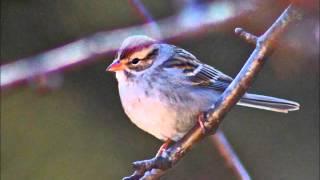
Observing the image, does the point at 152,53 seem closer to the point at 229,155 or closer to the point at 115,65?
the point at 115,65

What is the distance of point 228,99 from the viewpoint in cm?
96

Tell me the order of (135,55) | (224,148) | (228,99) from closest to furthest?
(228,99) < (135,55) < (224,148)

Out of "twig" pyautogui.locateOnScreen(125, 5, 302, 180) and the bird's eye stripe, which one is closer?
"twig" pyautogui.locateOnScreen(125, 5, 302, 180)

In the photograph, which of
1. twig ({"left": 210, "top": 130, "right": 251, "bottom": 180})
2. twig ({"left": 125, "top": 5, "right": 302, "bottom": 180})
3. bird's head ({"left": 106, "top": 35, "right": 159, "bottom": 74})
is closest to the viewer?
twig ({"left": 125, "top": 5, "right": 302, "bottom": 180})

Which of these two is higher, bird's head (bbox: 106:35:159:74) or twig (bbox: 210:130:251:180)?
bird's head (bbox: 106:35:159:74)

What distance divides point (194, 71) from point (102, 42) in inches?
5.8

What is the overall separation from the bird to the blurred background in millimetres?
23

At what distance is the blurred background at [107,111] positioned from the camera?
113 centimetres

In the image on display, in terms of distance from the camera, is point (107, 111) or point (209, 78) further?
point (107, 111)

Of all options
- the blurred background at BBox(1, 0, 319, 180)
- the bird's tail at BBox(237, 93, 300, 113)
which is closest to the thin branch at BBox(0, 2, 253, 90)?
the blurred background at BBox(1, 0, 319, 180)

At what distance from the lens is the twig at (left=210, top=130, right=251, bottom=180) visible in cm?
115

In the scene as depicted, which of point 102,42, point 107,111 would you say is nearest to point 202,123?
Result: point 102,42

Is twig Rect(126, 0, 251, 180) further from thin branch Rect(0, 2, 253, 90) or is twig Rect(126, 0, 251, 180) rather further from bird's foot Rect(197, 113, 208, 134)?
bird's foot Rect(197, 113, 208, 134)

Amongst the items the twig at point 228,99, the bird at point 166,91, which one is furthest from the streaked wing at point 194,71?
the twig at point 228,99
